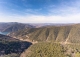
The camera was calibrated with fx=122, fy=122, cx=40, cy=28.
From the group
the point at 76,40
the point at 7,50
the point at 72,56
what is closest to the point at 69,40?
the point at 76,40

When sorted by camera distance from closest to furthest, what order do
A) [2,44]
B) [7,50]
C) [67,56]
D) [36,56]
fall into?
[67,56], [36,56], [7,50], [2,44]

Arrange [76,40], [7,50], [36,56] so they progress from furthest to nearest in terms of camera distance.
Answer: [76,40] < [7,50] < [36,56]

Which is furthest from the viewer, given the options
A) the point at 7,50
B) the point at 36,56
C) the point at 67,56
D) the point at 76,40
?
the point at 76,40

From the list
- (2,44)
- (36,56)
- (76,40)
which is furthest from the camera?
(76,40)

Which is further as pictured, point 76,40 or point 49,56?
point 76,40

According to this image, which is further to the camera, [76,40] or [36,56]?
[76,40]

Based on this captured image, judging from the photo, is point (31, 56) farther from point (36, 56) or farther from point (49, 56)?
point (49, 56)

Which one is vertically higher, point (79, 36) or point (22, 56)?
point (79, 36)

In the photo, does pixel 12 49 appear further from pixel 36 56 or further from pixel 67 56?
pixel 67 56

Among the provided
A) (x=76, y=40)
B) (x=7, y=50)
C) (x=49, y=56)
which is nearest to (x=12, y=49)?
(x=7, y=50)
